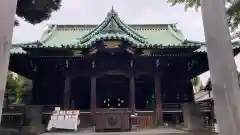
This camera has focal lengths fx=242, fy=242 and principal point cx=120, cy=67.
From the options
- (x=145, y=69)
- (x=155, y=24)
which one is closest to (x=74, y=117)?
(x=145, y=69)

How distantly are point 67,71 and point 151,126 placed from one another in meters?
4.79

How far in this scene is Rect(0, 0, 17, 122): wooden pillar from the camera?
3504 millimetres

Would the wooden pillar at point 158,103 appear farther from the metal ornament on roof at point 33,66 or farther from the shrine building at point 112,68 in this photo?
the metal ornament on roof at point 33,66

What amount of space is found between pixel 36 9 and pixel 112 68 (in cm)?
502

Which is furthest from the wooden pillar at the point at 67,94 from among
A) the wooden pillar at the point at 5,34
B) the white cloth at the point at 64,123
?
the wooden pillar at the point at 5,34

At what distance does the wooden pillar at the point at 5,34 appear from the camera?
350cm

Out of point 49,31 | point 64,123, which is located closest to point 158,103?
point 64,123

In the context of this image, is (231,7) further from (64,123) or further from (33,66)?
(33,66)

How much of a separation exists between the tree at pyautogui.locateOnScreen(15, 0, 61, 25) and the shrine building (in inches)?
89.8

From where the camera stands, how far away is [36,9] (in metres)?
8.00

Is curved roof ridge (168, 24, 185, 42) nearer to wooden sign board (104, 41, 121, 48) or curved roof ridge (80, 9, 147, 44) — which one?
curved roof ridge (80, 9, 147, 44)

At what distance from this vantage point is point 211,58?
12.8ft

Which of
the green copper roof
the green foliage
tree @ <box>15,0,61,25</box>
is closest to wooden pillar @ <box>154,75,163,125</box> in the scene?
the green copper roof

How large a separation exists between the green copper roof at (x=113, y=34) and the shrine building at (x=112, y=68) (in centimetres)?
6
